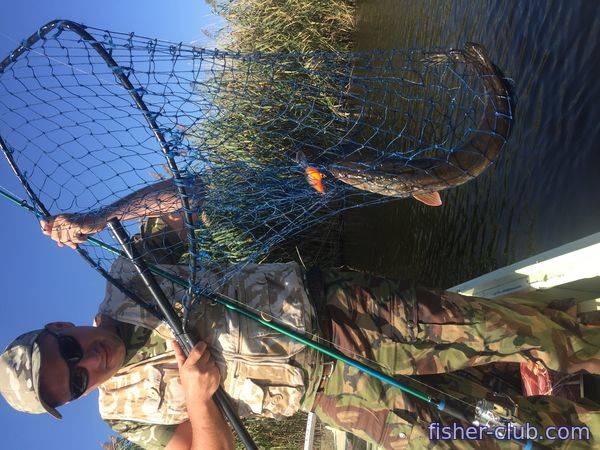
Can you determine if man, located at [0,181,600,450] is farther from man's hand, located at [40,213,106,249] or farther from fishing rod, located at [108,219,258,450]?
man's hand, located at [40,213,106,249]

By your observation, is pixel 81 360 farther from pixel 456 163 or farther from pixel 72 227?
pixel 456 163

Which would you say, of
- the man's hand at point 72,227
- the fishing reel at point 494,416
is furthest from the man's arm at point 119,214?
the fishing reel at point 494,416

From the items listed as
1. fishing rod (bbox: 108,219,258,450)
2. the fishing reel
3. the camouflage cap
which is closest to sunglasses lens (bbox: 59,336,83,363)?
the camouflage cap

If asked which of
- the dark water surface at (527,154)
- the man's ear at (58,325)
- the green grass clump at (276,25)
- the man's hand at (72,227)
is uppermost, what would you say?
the green grass clump at (276,25)

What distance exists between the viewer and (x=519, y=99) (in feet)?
15.6

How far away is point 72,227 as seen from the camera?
3.14m

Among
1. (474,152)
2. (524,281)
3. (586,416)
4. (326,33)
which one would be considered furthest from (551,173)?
(326,33)

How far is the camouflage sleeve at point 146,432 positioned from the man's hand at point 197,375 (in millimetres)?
380

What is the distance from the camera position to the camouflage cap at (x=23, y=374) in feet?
7.88

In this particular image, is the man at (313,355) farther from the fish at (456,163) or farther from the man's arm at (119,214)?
the fish at (456,163)

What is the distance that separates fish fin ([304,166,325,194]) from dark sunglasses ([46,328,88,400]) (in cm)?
157

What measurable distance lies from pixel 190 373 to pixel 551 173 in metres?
3.47

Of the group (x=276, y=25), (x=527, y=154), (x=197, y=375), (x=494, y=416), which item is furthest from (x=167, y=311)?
(x=276, y=25)

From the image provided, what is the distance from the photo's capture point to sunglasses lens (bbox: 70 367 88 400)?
2.47 metres
